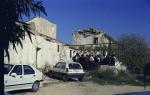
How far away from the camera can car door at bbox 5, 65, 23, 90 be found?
79.2 feet

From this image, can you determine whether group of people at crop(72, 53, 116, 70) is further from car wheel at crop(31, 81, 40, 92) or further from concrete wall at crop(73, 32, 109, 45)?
concrete wall at crop(73, 32, 109, 45)

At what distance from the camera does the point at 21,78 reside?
25062 mm

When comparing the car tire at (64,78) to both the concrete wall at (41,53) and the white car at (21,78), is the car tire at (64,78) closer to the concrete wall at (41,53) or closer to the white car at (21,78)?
the concrete wall at (41,53)

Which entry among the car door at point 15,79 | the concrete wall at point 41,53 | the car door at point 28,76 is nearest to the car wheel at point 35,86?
the car door at point 28,76

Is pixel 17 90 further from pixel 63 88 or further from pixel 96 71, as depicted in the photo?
pixel 96 71

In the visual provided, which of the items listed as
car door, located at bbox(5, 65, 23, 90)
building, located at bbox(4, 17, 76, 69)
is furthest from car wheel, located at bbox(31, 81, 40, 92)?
building, located at bbox(4, 17, 76, 69)

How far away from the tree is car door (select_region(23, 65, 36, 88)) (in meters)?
18.4

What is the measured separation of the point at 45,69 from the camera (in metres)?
37.7

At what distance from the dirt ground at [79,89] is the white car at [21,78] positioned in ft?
1.79

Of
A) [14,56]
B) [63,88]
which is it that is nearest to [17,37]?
[63,88]

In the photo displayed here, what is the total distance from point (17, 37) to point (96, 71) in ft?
94.5

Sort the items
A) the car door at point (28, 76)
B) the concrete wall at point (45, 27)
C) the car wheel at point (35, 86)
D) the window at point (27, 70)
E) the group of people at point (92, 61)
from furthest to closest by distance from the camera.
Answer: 1. the concrete wall at point (45, 27)
2. the group of people at point (92, 61)
3. the car wheel at point (35, 86)
4. the window at point (27, 70)
5. the car door at point (28, 76)

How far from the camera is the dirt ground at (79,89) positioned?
92.5ft

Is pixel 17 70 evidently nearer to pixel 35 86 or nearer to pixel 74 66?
pixel 35 86
